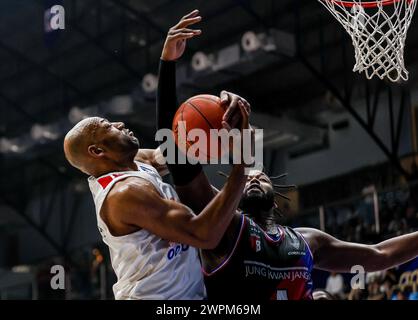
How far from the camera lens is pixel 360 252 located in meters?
3.75

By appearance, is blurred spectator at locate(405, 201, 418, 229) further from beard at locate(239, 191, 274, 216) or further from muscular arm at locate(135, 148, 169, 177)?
muscular arm at locate(135, 148, 169, 177)

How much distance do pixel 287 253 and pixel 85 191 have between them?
44.0ft

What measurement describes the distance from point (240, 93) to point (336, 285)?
5295 mm

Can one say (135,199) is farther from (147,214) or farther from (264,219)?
(264,219)

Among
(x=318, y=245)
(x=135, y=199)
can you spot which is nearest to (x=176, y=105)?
(x=135, y=199)

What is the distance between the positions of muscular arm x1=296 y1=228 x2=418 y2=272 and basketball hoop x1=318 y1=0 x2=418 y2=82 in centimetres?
108

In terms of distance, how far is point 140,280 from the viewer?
3.08 meters

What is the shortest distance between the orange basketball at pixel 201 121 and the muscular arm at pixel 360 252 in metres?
0.89

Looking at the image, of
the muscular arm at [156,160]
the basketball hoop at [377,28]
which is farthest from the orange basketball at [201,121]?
the basketball hoop at [377,28]

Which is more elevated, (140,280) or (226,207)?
(226,207)

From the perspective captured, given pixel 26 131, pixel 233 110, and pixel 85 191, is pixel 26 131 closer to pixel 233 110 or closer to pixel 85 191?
pixel 85 191

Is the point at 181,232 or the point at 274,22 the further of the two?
the point at 274,22

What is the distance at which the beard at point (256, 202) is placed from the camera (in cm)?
369

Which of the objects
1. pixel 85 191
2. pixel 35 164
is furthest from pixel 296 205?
pixel 35 164
